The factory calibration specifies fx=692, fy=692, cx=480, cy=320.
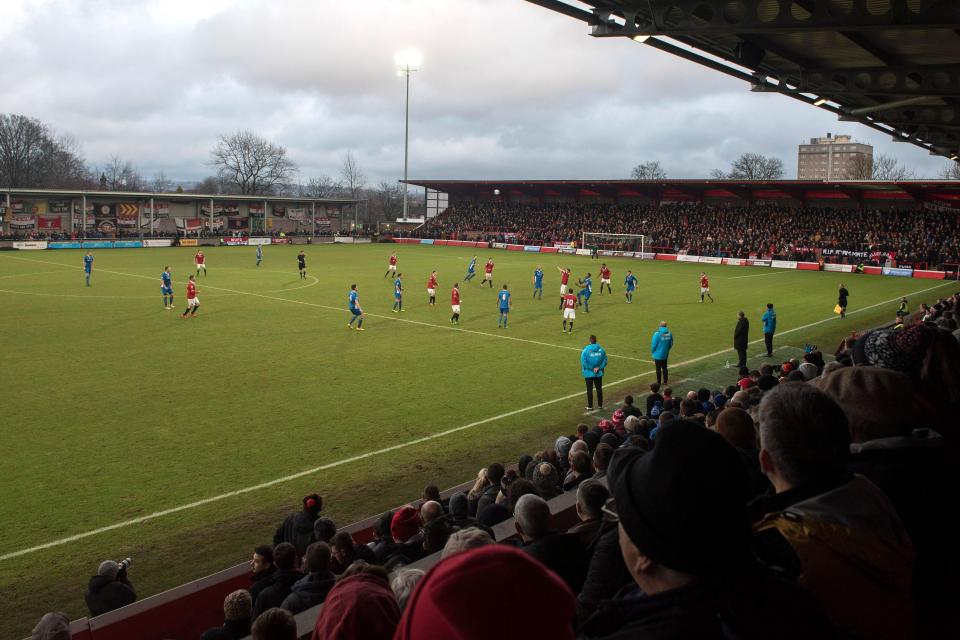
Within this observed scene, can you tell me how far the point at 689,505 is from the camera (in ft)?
6.00

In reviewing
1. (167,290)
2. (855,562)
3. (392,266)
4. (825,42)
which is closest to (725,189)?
(392,266)

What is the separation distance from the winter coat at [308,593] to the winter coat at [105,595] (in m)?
2.75

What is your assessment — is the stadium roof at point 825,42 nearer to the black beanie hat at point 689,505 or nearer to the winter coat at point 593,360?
the winter coat at point 593,360

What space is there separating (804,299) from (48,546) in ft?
112

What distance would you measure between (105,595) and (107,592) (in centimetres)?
3

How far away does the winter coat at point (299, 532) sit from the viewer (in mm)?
7828

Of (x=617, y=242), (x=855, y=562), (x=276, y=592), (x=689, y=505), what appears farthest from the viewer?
(x=617, y=242)

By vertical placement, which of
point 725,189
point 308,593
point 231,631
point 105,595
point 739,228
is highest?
point 725,189

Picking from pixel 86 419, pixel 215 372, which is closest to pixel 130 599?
pixel 86 419

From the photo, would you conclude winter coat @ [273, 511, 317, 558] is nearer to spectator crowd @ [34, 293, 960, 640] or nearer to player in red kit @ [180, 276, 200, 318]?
spectator crowd @ [34, 293, 960, 640]

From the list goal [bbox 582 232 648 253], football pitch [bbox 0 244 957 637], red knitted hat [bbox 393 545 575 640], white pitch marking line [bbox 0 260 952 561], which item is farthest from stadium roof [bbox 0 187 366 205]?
red knitted hat [bbox 393 545 575 640]

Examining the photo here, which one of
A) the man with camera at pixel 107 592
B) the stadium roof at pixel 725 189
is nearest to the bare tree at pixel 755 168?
the stadium roof at pixel 725 189

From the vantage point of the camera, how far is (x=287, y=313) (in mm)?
28500

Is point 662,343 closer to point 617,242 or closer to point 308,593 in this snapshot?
point 308,593
